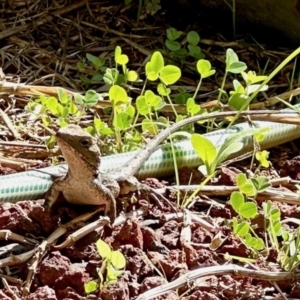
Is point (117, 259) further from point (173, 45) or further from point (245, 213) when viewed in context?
point (173, 45)

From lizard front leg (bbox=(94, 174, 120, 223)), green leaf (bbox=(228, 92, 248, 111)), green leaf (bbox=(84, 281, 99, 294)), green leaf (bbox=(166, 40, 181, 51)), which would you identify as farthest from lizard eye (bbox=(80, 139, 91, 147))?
green leaf (bbox=(166, 40, 181, 51))

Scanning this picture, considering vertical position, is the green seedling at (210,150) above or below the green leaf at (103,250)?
above

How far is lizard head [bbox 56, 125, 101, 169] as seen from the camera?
75.2 inches

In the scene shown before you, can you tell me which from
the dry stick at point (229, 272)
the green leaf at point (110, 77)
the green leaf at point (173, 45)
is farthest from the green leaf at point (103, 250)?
the green leaf at point (173, 45)

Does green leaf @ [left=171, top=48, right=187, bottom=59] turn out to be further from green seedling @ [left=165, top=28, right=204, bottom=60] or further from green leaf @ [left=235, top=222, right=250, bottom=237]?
green leaf @ [left=235, top=222, right=250, bottom=237]

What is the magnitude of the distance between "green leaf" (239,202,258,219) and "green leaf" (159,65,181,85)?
0.57m

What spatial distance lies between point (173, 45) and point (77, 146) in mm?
1086

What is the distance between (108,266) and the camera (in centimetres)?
174

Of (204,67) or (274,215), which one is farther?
(204,67)

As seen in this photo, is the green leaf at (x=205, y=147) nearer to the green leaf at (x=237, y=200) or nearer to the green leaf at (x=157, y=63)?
the green leaf at (x=237, y=200)

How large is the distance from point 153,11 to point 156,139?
1118 millimetres

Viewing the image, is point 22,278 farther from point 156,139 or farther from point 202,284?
point 156,139

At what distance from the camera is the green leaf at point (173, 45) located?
9.52ft

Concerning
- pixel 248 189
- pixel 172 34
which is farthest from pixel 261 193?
pixel 172 34
